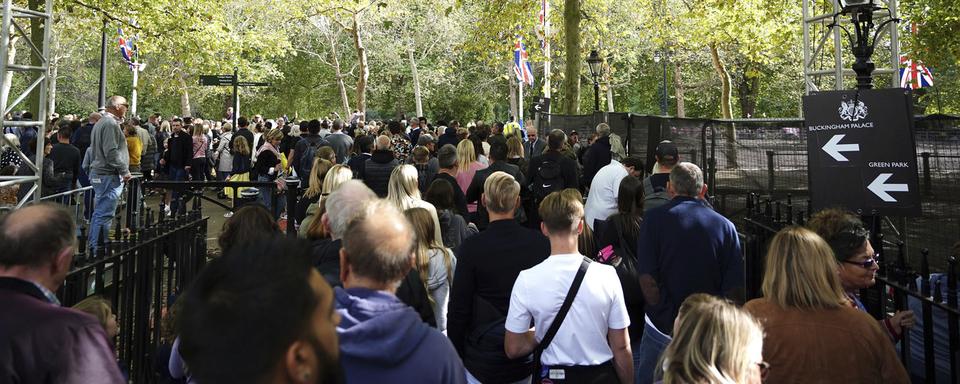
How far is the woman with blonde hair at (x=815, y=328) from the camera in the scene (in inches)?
123

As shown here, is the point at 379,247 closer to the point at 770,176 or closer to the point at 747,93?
the point at 770,176

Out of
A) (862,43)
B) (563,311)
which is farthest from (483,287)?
(862,43)

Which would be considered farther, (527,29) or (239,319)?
(527,29)

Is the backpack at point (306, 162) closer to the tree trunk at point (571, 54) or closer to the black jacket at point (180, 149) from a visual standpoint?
the black jacket at point (180, 149)

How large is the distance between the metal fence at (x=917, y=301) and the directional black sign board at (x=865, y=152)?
253 mm

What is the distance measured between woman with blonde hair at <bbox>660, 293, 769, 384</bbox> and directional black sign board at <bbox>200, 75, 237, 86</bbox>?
19947 millimetres

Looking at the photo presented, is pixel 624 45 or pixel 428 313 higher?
pixel 624 45

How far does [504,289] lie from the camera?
454 centimetres

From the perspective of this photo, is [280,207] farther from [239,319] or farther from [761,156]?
[239,319]

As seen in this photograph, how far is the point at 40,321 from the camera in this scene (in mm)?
2771

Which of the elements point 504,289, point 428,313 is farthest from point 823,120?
point 428,313

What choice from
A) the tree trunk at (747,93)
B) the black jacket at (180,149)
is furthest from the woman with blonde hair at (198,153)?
the tree trunk at (747,93)

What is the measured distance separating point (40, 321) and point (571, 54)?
2150cm

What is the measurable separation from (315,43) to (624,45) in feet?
65.1
